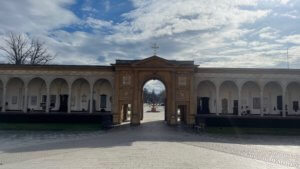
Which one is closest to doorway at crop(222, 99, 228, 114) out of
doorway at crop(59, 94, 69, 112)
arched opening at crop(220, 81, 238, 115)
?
arched opening at crop(220, 81, 238, 115)

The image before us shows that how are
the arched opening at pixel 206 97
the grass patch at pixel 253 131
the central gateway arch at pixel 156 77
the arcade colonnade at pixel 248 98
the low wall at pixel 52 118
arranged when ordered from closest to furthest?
the grass patch at pixel 253 131 → the low wall at pixel 52 118 → the central gateway arch at pixel 156 77 → the arched opening at pixel 206 97 → the arcade colonnade at pixel 248 98

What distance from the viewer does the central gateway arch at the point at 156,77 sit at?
30.9m

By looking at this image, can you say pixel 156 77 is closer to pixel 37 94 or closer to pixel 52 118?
pixel 52 118

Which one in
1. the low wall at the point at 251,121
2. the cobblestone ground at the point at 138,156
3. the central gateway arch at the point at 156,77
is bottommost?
the cobblestone ground at the point at 138,156

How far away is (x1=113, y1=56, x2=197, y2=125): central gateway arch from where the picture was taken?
101ft

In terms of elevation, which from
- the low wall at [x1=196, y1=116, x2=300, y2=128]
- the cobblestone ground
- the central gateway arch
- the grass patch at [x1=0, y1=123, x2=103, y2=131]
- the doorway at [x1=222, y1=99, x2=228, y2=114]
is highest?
the central gateway arch

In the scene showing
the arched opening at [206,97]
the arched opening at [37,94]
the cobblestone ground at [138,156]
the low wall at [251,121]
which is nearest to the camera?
the cobblestone ground at [138,156]

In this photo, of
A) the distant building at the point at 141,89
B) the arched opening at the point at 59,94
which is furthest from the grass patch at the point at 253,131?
the arched opening at the point at 59,94

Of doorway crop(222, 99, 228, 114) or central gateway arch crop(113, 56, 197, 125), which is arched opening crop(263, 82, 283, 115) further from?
central gateway arch crop(113, 56, 197, 125)

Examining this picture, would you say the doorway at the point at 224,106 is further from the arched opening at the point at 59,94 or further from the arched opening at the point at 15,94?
the arched opening at the point at 15,94

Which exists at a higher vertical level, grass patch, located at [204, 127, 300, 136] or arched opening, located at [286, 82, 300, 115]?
arched opening, located at [286, 82, 300, 115]

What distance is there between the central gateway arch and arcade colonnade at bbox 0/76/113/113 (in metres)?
3.69

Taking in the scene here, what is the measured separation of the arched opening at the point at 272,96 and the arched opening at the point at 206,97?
7.09 metres

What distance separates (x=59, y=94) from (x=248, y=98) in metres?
25.6
